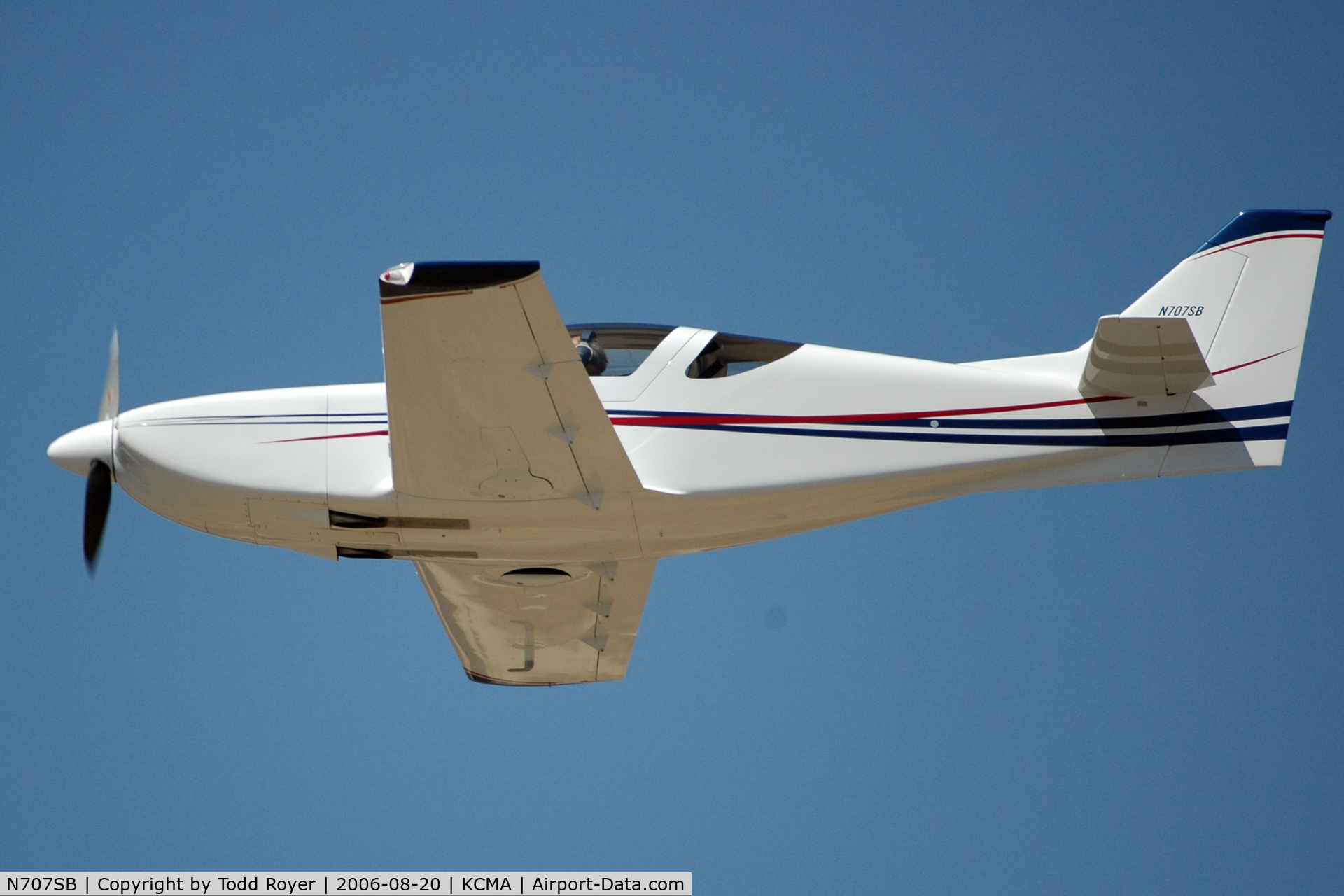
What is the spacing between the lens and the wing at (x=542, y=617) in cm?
1084

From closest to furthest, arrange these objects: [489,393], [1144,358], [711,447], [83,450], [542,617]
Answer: [489,393] → [1144,358] → [711,447] → [83,450] → [542,617]

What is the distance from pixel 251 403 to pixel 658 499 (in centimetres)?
318

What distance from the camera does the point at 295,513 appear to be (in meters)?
8.95

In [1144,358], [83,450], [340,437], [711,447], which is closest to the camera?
[1144,358]

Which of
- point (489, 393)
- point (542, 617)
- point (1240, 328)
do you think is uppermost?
point (1240, 328)

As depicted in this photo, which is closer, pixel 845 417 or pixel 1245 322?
pixel 845 417

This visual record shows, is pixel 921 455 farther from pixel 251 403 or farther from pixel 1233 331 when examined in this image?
pixel 251 403

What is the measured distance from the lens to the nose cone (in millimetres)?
9367

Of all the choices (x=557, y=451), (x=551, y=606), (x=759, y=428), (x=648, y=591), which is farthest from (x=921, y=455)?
(x=551, y=606)

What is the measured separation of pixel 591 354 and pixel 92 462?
4.00 m

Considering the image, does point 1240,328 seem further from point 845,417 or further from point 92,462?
point 92,462

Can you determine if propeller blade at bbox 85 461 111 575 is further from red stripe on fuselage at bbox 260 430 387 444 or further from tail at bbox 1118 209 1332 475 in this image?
tail at bbox 1118 209 1332 475

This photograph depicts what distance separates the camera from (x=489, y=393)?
8023mm

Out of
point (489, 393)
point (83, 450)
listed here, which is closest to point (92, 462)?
point (83, 450)
